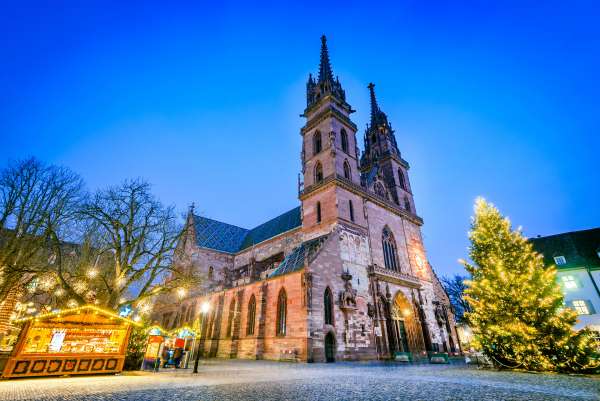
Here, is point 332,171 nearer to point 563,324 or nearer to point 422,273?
point 422,273

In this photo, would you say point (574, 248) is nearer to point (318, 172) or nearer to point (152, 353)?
point (318, 172)

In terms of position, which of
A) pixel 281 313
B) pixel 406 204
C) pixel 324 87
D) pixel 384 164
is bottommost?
pixel 281 313

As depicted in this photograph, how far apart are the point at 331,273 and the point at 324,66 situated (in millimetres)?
26466

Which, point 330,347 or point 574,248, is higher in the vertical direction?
point 574,248

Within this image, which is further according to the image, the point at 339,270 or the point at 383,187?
the point at 383,187

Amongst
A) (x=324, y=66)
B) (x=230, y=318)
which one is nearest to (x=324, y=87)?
(x=324, y=66)

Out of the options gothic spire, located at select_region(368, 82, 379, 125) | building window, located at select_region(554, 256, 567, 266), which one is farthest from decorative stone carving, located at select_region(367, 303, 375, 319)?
gothic spire, located at select_region(368, 82, 379, 125)

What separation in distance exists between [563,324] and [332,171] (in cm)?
1833

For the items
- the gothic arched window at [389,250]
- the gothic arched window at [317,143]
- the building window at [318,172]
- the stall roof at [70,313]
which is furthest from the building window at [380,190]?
the stall roof at [70,313]

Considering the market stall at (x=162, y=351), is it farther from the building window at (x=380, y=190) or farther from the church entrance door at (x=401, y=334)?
the building window at (x=380, y=190)

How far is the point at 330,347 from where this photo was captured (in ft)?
57.9

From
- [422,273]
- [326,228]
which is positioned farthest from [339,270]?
[422,273]

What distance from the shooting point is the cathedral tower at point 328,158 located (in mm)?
24469

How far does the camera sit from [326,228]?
23.4 metres
